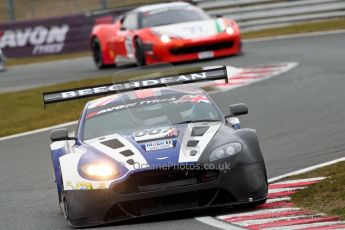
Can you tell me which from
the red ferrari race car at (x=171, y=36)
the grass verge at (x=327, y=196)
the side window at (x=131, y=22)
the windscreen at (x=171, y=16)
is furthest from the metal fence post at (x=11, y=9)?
the grass verge at (x=327, y=196)

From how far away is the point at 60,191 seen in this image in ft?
28.6

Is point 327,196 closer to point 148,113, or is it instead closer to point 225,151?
point 225,151

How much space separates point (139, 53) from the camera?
842 inches

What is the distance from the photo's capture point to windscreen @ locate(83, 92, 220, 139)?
8906 mm

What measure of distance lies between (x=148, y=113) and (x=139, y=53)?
40.6 ft

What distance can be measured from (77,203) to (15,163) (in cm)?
431

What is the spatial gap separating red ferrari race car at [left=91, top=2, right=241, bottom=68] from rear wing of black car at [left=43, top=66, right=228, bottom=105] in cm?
1081

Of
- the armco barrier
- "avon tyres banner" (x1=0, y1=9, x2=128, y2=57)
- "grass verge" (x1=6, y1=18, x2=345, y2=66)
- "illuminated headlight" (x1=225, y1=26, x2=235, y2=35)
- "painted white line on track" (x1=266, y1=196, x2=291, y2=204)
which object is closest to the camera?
"painted white line on track" (x1=266, y1=196, x2=291, y2=204)

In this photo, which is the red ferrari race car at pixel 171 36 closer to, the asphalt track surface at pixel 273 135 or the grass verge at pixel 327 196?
the asphalt track surface at pixel 273 135

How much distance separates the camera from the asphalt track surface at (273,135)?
8.88 m

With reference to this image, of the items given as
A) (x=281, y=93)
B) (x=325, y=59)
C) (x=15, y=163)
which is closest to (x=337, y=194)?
(x=15, y=163)

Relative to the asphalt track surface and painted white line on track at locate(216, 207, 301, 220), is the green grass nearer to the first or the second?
the asphalt track surface

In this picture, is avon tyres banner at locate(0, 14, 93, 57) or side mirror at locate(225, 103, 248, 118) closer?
side mirror at locate(225, 103, 248, 118)

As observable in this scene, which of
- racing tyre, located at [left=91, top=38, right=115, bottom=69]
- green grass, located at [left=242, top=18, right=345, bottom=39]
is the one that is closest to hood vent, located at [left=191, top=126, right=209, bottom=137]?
racing tyre, located at [left=91, top=38, right=115, bottom=69]
